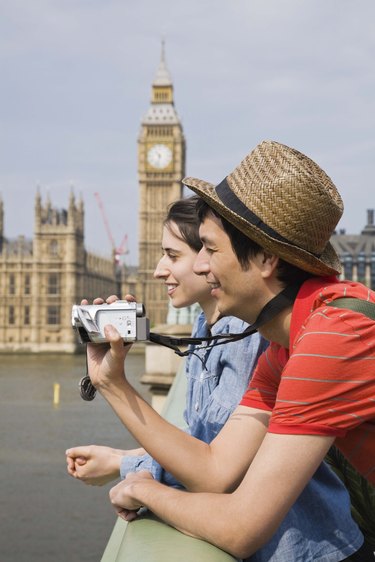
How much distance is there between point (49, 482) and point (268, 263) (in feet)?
36.0

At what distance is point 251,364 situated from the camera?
1.88 metres

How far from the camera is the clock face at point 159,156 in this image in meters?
64.1

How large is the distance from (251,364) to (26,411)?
62.5 feet

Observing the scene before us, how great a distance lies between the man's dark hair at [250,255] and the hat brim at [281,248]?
0.03m

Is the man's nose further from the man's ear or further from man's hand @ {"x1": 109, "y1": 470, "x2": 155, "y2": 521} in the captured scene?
man's hand @ {"x1": 109, "y1": 470, "x2": 155, "y2": 521}

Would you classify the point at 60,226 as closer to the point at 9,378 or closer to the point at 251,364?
the point at 9,378

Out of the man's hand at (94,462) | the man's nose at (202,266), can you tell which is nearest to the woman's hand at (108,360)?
the man's nose at (202,266)

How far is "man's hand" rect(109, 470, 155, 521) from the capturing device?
163cm

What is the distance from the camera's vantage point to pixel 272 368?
162 centimetres

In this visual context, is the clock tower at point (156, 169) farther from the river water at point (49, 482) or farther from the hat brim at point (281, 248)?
the hat brim at point (281, 248)

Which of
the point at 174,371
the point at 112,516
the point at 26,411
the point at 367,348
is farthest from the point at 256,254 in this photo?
the point at 26,411

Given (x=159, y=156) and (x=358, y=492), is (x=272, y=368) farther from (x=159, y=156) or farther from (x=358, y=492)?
(x=159, y=156)

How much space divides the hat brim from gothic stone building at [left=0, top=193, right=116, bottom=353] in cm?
4924

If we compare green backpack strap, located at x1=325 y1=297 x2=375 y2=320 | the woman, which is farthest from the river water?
green backpack strap, located at x1=325 y1=297 x2=375 y2=320
